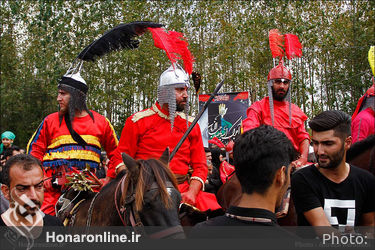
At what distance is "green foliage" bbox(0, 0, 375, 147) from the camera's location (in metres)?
17.7

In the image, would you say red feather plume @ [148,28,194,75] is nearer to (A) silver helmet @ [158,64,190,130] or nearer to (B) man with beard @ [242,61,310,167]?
(A) silver helmet @ [158,64,190,130]

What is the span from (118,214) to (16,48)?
26333 mm

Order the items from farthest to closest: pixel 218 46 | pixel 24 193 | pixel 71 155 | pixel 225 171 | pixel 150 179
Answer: pixel 218 46 < pixel 225 171 < pixel 71 155 < pixel 150 179 < pixel 24 193

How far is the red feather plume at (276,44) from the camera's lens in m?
6.16

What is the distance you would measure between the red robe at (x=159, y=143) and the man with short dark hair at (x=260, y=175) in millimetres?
2527

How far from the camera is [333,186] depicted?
3367mm

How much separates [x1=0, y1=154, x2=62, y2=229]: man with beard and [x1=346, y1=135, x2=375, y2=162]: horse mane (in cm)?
299

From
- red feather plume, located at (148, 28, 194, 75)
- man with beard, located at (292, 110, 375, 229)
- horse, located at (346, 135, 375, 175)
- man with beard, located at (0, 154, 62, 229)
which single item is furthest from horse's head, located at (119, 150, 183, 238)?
horse, located at (346, 135, 375, 175)

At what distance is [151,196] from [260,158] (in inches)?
48.0

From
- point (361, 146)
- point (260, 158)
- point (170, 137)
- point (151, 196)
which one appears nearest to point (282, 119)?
point (361, 146)

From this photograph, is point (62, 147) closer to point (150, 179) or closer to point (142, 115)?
point (142, 115)

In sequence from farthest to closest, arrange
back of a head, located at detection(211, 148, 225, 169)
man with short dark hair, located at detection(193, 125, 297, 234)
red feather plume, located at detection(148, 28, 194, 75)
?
back of a head, located at detection(211, 148, 225, 169)
red feather plume, located at detection(148, 28, 194, 75)
man with short dark hair, located at detection(193, 125, 297, 234)

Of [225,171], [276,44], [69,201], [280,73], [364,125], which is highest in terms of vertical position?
[276,44]

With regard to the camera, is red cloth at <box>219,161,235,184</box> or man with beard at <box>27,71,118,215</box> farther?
red cloth at <box>219,161,235,184</box>
